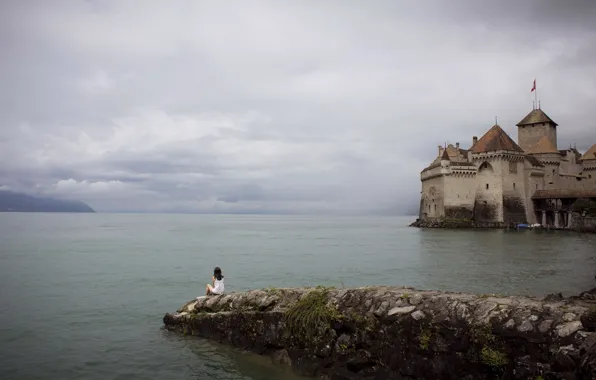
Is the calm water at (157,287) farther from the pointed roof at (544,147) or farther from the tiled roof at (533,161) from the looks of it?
the pointed roof at (544,147)

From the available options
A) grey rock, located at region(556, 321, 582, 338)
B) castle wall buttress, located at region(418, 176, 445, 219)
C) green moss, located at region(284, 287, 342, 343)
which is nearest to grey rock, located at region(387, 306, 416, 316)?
green moss, located at region(284, 287, 342, 343)

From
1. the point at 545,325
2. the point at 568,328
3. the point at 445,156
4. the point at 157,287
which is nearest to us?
the point at 568,328

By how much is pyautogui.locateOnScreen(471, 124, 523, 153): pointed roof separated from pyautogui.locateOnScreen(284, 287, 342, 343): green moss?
68.5 m

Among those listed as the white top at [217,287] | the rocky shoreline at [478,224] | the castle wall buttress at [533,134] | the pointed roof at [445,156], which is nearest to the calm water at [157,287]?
the white top at [217,287]

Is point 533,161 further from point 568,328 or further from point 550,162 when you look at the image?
point 568,328

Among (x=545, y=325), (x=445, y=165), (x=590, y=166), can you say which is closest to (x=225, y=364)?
Answer: (x=545, y=325)

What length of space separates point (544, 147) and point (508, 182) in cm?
1236

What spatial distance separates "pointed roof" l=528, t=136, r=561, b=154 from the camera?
7535 cm

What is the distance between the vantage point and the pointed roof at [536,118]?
80500 millimetres

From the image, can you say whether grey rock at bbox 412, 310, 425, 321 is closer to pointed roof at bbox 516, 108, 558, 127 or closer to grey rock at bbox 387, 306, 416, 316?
grey rock at bbox 387, 306, 416, 316

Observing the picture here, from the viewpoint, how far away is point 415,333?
292 inches

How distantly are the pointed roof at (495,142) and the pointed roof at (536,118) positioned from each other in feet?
43.8

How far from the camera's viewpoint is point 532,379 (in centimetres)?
630

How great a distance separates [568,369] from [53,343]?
1152 cm
